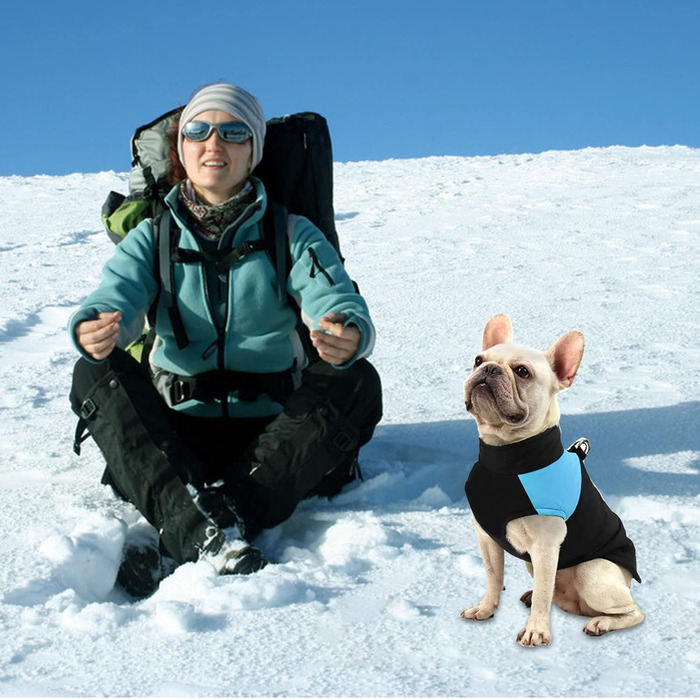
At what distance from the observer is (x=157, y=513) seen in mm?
2846

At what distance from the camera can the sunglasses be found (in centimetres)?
314

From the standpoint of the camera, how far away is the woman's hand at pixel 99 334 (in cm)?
280

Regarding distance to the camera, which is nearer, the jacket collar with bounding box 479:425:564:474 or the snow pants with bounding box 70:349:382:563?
the jacket collar with bounding box 479:425:564:474

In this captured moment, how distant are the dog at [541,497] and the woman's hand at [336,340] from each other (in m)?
0.92

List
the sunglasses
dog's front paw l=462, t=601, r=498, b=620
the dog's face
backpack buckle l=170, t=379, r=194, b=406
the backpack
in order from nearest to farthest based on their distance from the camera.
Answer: the dog's face < dog's front paw l=462, t=601, r=498, b=620 < the sunglasses < backpack buckle l=170, t=379, r=194, b=406 < the backpack

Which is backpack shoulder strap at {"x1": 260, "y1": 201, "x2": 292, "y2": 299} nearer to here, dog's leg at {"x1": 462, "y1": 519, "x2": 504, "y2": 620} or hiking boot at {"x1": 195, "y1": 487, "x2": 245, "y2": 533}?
hiking boot at {"x1": 195, "y1": 487, "x2": 245, "y2": 533}

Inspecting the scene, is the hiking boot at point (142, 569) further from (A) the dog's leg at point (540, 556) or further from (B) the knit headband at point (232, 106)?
(B) the knit headband at point (232, 106)

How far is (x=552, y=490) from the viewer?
1915mm

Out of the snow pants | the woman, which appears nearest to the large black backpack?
the woman

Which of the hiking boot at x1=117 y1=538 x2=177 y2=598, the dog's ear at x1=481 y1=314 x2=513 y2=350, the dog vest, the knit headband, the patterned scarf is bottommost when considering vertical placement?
the hiking boot at x1=117 y1=538 x2=177 y2=598

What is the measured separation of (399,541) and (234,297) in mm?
1081

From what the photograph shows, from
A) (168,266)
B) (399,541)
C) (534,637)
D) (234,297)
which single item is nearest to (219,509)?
(399,541)

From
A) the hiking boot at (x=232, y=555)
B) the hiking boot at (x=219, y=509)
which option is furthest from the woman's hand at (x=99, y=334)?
the hiking boot at (x=232, y=555)

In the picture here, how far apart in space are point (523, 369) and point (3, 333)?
562cm
